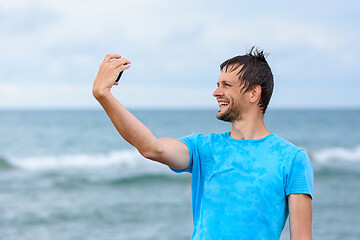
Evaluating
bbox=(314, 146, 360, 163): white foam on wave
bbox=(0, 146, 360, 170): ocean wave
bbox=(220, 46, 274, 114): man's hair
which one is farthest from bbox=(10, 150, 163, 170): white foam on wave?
bbox=(220, 46, 274, 114): man's hair

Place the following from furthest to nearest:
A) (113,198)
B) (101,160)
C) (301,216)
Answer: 1. (101,160)
2. (113,198)
3. (301,216)

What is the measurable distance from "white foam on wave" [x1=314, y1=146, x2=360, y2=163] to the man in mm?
20864

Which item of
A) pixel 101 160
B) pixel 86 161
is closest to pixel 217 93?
pixel 86 161

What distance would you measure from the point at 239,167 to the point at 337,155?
2405cm

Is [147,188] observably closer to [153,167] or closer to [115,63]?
[153,167]

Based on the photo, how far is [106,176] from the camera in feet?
56.7

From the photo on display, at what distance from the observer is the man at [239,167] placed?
200 cm

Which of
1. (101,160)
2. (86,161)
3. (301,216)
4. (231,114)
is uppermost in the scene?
(101,160)

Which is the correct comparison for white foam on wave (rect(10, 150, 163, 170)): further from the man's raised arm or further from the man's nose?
the man's raised arm

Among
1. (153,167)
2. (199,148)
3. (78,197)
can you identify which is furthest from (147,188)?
(199,148)

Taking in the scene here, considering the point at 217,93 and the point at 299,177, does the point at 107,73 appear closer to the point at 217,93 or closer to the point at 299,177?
the point at 217,93

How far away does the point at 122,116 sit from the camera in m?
1.87

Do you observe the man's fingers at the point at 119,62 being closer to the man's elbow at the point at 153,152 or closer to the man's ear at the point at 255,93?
the man's elbow at the point at 153,152

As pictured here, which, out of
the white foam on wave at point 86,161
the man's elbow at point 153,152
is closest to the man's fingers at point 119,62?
the man's elbow at point 153,152
